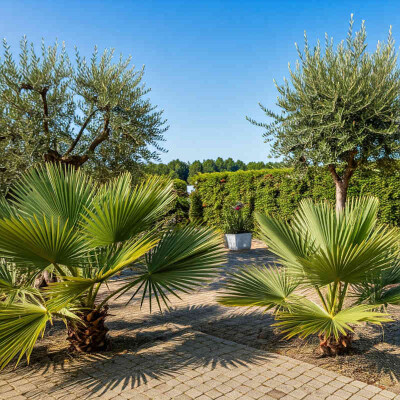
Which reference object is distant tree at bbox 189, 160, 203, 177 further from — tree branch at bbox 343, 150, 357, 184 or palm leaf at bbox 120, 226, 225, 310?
A: palm leaf at bbox 120, 226, 225, 310

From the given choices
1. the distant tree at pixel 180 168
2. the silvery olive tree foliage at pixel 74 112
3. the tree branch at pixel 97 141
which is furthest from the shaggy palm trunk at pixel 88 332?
the distant tree at pixel 180 168

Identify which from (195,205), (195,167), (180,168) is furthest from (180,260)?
(180,168)

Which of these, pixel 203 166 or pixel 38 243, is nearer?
pixel 38 243

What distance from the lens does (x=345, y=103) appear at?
284 inches

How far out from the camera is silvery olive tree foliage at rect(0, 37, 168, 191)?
649 centimetres

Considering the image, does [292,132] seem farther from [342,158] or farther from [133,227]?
[133,227]

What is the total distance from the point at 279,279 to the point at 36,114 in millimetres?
5633

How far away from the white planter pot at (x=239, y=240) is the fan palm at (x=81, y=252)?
8.13m

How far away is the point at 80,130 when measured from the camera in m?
7.25

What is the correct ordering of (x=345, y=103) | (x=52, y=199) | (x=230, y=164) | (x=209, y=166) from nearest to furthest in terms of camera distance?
(x=52, y=199), (x=345, y=103), (x=209, y=166), (x=230, y=164)

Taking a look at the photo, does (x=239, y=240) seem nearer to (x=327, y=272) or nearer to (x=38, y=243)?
(x=327, y=272)

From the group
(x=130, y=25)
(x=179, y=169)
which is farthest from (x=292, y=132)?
(x=179, y=169)

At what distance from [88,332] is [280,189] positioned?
35.8 ft

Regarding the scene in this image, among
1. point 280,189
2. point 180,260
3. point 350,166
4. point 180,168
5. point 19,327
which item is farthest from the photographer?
point 180,168
